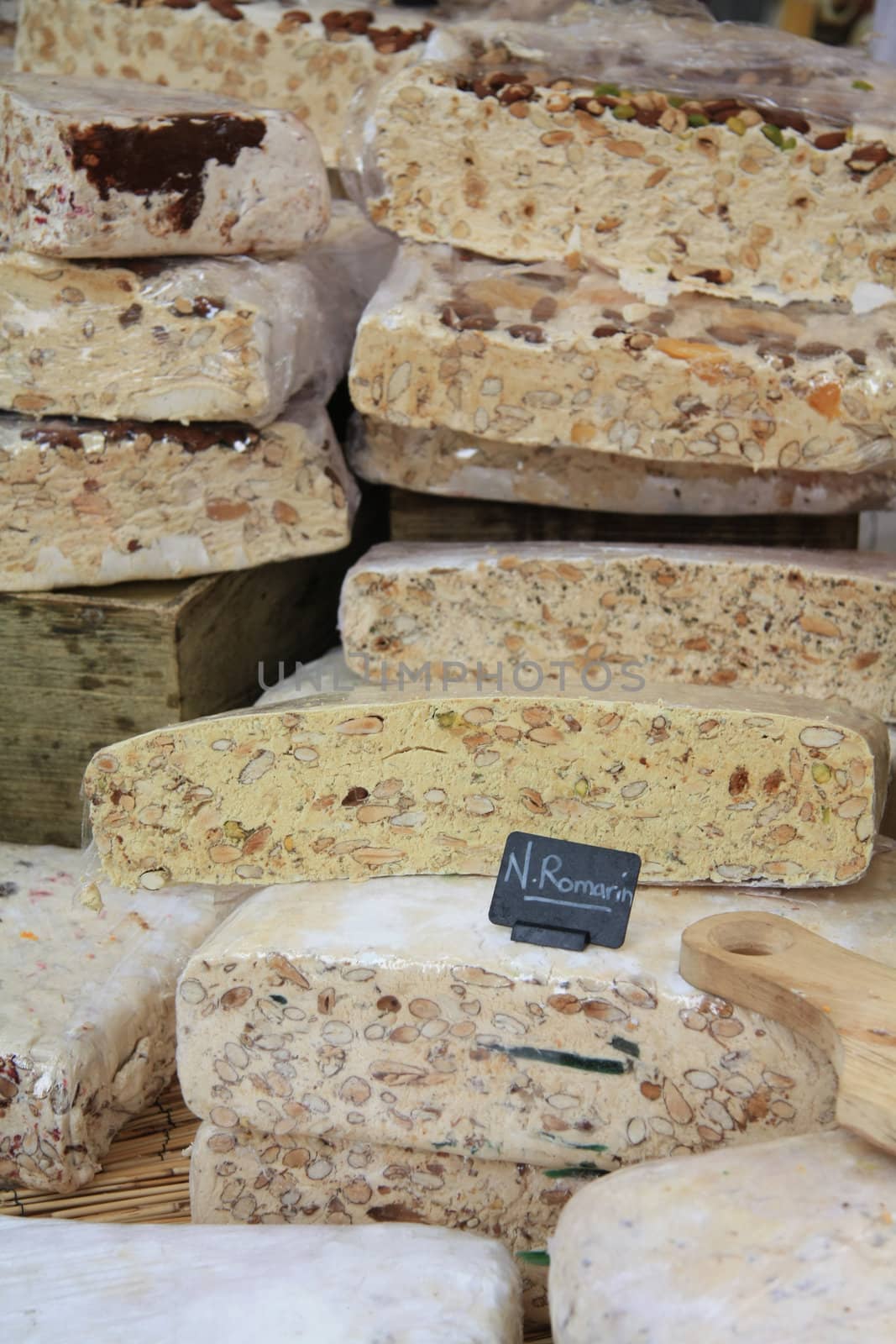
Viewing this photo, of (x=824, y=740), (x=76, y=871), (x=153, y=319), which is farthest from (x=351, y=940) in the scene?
(x=153, y=319)

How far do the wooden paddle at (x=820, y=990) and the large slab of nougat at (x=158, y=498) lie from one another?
39.6 inches

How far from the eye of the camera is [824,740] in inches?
61.2

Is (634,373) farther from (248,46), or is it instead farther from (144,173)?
(248,46)

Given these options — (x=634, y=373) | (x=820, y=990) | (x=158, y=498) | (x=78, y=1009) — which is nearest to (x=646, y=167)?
(x=634, y=373)

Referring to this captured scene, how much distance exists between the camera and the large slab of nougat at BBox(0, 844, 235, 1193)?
171 cm

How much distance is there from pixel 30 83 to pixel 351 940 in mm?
1422

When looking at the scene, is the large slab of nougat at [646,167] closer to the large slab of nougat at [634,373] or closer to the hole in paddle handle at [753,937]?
the large slab of nougat at [634,373]

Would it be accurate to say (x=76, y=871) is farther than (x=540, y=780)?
Yes

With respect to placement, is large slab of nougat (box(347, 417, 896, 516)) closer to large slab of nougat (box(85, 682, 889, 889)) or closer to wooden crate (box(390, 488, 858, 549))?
wooden crate (box(390, 488, 858, 549))

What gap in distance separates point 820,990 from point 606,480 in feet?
3.46

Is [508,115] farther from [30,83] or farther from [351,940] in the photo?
[351,940]

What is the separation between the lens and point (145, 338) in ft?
6.55

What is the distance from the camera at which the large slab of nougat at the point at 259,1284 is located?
3.98 ft

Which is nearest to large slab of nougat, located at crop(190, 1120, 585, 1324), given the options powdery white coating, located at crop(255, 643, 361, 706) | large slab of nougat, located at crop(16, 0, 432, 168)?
powdery white coating, located at crop(255, 643, 361, 706)
